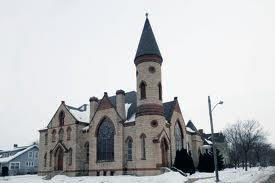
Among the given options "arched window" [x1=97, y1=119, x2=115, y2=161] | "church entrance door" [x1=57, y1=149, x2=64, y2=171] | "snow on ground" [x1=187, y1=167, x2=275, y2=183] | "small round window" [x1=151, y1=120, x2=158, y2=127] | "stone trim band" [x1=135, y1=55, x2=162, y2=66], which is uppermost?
"stone trim band" [x1=135, y1=55, x2=162, y2=66]

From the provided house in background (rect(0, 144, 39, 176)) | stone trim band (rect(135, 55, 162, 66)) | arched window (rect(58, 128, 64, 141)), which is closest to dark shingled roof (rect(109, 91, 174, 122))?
stone trim band (rect(135, 55, 162, 66))

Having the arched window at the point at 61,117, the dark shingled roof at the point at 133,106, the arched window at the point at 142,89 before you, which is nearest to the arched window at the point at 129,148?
the dark shingled roof at the point at 133,106

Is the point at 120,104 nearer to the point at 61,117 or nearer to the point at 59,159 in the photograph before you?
the point at 61,117

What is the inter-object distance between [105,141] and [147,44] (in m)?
14.3

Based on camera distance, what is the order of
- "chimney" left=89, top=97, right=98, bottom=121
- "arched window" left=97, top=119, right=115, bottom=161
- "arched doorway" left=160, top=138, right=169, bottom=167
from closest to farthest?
"arched doorway" left=160, top=138, right=169, bottom=167, "arched window" left=97, top=119, right=115, bottom=161, "chimney" left=89, top=97, right=98, bottom=121

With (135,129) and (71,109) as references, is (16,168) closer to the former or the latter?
(71,109)

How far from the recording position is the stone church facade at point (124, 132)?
35.7m

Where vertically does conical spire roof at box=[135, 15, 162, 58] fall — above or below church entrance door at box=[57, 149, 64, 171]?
above

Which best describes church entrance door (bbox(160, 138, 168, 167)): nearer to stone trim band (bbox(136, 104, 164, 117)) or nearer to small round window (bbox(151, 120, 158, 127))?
small round window (bbox(151, 120, 158, 127))

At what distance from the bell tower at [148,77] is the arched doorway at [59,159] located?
15.5 m

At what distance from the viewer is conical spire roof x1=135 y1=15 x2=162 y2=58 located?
37.8m

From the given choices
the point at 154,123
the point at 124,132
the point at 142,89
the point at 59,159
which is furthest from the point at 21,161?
the point at 154,123

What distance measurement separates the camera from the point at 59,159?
45406 mm

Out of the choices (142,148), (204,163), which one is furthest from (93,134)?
(204,163)
